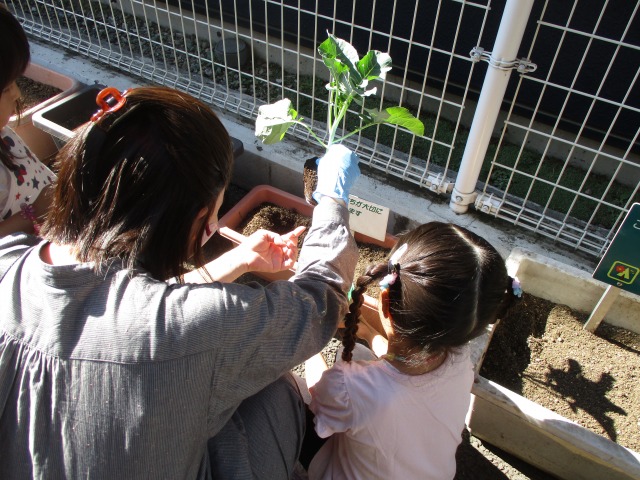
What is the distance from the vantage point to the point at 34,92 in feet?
10.2

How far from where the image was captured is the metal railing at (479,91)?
225cm

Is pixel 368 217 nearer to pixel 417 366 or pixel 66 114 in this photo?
pixel 417 366

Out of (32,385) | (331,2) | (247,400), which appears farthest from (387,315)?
(331,2)

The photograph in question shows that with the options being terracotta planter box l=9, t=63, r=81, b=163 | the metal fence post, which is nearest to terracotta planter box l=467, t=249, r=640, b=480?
the metal fence post

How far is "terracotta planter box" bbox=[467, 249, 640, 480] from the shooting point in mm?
1479

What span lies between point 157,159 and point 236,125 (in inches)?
75.2

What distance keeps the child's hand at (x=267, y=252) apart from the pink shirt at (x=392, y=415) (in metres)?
0.44

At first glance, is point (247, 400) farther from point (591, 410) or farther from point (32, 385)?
point (591, 410)

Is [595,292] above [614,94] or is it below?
below

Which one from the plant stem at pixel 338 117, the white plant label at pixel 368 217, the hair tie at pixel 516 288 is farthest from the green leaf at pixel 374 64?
the hair tie at pixel 516 288

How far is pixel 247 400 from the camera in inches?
50.1

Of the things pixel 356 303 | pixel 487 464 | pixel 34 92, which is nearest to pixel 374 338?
pixel 356 303

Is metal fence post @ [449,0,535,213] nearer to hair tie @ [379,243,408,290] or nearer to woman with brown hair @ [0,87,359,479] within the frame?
hair tie @ [379,243,408,290]

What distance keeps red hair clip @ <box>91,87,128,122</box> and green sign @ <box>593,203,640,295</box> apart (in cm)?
137
